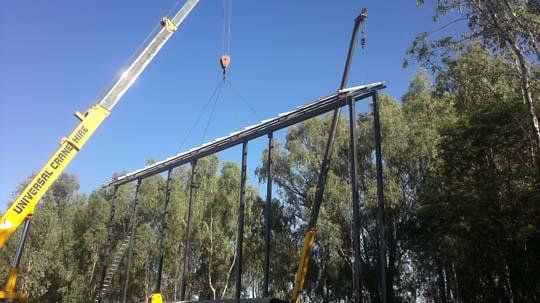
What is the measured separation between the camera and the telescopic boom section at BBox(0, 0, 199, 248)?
37.7 feet

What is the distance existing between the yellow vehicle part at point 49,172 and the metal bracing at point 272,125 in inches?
199

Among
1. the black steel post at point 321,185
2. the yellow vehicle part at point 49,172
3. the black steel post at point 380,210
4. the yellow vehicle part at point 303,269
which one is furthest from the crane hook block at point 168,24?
the yellow vehicle part at point 303,269

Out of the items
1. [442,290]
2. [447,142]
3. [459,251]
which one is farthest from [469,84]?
[442,290]

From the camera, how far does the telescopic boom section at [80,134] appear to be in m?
11.5

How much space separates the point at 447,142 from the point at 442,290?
8401 mm

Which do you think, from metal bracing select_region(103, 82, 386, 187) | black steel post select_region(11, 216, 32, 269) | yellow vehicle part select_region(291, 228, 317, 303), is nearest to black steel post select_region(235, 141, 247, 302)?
metal bracing select_region(103, 82, 386, 187)

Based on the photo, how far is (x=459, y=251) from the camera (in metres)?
18.9

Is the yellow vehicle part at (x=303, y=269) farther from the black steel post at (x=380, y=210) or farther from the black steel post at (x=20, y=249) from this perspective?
the black steel post at (x=20, y=249)

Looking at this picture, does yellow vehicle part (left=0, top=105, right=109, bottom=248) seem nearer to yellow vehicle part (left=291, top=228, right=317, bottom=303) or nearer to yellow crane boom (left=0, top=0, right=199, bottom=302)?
yellow crane boom (left=0, top=0, right=199, bottom=302)

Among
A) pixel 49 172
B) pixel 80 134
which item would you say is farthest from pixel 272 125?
pixel 49 172

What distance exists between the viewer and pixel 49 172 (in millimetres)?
12188

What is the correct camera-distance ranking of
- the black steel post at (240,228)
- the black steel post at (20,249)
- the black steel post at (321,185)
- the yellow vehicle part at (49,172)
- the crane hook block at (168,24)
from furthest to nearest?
the crane hook block at (168,24)
the black steel post at (240,228)
the black steel post at (321,185)
the black steel post at (20,249)
the yellow vehicle part at (49,172)

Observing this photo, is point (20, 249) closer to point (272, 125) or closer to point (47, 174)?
point (47, 174)

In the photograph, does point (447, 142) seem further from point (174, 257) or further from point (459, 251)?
point (174, 257)
